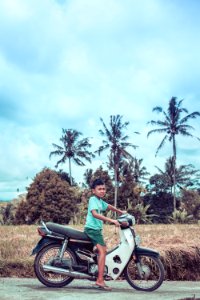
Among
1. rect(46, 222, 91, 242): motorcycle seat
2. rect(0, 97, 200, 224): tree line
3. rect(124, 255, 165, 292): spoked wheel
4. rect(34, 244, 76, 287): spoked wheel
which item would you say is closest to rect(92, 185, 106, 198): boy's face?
rect(46, 222, 91, 242): motorcycle seat

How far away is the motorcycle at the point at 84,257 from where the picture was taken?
7.65 m

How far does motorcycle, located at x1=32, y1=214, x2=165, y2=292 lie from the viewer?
7.65m

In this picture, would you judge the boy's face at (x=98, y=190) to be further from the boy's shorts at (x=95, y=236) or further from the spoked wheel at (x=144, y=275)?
the spoked wheel at (x=144, y=275)

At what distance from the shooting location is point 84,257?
7.75 metres

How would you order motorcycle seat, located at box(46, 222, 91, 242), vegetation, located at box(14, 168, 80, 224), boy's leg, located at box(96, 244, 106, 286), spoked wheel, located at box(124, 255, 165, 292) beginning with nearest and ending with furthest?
boy's leg, located at box(96, 244, 106, 286)
spoked wheel, located at box(124, 255, 165, 292)
motorcycle seat, located at box(46, 222, 91, 242)
vegetation, located at box(14, 168, 80, 224)

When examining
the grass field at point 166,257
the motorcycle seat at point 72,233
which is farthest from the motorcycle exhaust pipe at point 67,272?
the grass field at point 166,257

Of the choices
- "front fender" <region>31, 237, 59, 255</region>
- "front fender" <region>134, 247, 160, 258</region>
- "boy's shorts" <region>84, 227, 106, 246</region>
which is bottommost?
"front fender" <region>134, 247, 160, 258</region>

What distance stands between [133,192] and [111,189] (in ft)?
8.25

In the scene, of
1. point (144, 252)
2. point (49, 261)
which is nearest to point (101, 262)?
point (144, 252)

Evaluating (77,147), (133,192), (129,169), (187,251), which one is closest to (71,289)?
(187,251)

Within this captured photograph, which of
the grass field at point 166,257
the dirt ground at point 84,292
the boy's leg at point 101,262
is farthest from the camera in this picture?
the grass field at point 166,257

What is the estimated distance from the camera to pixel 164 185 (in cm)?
6278

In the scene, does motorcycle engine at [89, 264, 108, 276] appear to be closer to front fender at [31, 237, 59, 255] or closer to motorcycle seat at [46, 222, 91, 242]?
motorcycle seat at [46, 222, 91, 242]

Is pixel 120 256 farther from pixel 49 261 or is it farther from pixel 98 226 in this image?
pixel 49 261
